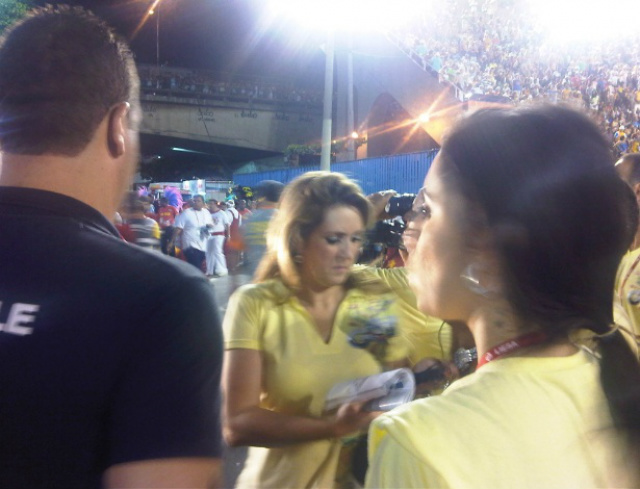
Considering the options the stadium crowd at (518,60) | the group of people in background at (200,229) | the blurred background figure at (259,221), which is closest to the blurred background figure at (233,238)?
the group of people in background at (200,229)

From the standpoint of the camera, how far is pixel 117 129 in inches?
51.5

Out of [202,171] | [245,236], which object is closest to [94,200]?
[245,236]

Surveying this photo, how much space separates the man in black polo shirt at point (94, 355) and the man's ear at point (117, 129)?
0.16 m

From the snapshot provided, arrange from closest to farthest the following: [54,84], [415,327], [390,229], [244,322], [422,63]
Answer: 1. [54,84]
2. [244,322]
3. [415,327]
4. [390,229]
5. [422,63]

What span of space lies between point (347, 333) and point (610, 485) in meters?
1.30

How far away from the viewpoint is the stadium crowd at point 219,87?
31.8m

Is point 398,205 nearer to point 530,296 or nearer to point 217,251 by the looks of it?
point 530,296

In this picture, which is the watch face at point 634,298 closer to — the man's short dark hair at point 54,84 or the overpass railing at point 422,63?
the man's short dark hair at point 54,84

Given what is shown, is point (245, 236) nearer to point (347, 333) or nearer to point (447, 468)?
point (347, 333)

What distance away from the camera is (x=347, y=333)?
7.55ft

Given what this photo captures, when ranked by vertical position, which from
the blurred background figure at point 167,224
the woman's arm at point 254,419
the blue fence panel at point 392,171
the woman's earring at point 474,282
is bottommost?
the woman's arm at point 254,419

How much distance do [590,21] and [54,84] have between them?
1063 inches

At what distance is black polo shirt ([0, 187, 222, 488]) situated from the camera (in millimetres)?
1025

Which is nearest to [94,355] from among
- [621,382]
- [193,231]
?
[621,382]
